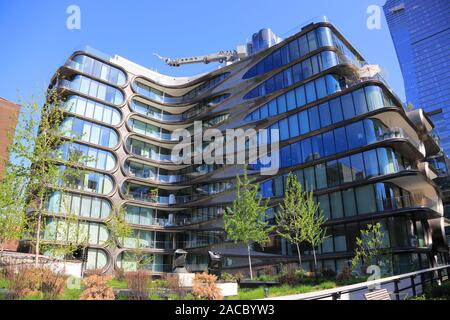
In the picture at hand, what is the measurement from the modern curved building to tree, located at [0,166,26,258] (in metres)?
2.05

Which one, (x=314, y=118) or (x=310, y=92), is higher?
(x=310, y=92)

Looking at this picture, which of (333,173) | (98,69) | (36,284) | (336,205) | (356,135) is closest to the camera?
(36,284)

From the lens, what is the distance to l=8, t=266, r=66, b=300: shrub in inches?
462

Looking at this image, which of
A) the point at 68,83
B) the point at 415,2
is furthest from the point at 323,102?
the point at 415,2

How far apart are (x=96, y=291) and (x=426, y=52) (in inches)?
7601

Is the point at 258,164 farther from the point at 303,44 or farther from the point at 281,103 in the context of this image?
the point at 303,44

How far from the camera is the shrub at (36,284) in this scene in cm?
1173

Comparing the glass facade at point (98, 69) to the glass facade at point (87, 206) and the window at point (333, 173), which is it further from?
the window at point (333, 173)

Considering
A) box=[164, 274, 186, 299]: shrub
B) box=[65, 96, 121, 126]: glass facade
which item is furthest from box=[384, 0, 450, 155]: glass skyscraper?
box=[164, 274, 186, 299]: shrub

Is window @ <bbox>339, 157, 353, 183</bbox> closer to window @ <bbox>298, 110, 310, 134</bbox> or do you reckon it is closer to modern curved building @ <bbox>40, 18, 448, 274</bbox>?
modern curved building @ <bbox>40, 18, 448, 274</bbox>

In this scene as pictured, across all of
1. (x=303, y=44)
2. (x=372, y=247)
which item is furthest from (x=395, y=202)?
(x=303, y=44)

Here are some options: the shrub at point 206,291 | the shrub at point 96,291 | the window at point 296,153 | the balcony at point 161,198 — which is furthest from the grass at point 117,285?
the balcony at point 161,198

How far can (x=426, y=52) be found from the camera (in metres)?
166

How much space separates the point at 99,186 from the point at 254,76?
23.0 meters
